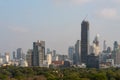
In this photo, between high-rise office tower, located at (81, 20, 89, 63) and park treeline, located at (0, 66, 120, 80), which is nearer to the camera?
park treeline, located at (0, 66, 120, 80)

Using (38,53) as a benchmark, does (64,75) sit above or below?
below

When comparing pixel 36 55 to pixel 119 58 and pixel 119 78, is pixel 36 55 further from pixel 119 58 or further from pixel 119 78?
pixel 119 78

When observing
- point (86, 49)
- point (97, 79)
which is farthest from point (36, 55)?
point (97, 79)

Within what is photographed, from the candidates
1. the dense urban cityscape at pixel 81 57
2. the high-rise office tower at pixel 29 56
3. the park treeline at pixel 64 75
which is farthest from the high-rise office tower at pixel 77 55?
the park treeline at pixel 64 75

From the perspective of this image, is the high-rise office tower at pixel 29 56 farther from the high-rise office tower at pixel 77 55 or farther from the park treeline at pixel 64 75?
the park treeline at pixel 64 75

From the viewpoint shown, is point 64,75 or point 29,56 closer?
point 64,75

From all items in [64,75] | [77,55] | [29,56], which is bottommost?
[64,75]

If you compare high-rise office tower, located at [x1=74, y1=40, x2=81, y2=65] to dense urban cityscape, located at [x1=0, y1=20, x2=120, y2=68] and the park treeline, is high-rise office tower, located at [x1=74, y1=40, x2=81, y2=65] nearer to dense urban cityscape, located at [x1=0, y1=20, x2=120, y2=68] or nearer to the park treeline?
dense urban cityscape, located at [x1=0, y1=20, x2=120, y2=68]

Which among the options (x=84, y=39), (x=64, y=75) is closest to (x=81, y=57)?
(x=84, y=39)

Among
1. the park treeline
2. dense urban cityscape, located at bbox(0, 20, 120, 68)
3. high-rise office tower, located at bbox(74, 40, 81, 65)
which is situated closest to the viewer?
the park treeline

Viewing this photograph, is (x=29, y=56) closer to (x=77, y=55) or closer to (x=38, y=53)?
(x=38, y=53)

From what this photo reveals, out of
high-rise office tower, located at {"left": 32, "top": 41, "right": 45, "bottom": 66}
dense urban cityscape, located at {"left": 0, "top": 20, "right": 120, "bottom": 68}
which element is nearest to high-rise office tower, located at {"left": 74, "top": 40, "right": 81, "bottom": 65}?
dense urban cityscape, located at {"left": 0, "top": 20, "right": 120, "bottom": 68}
